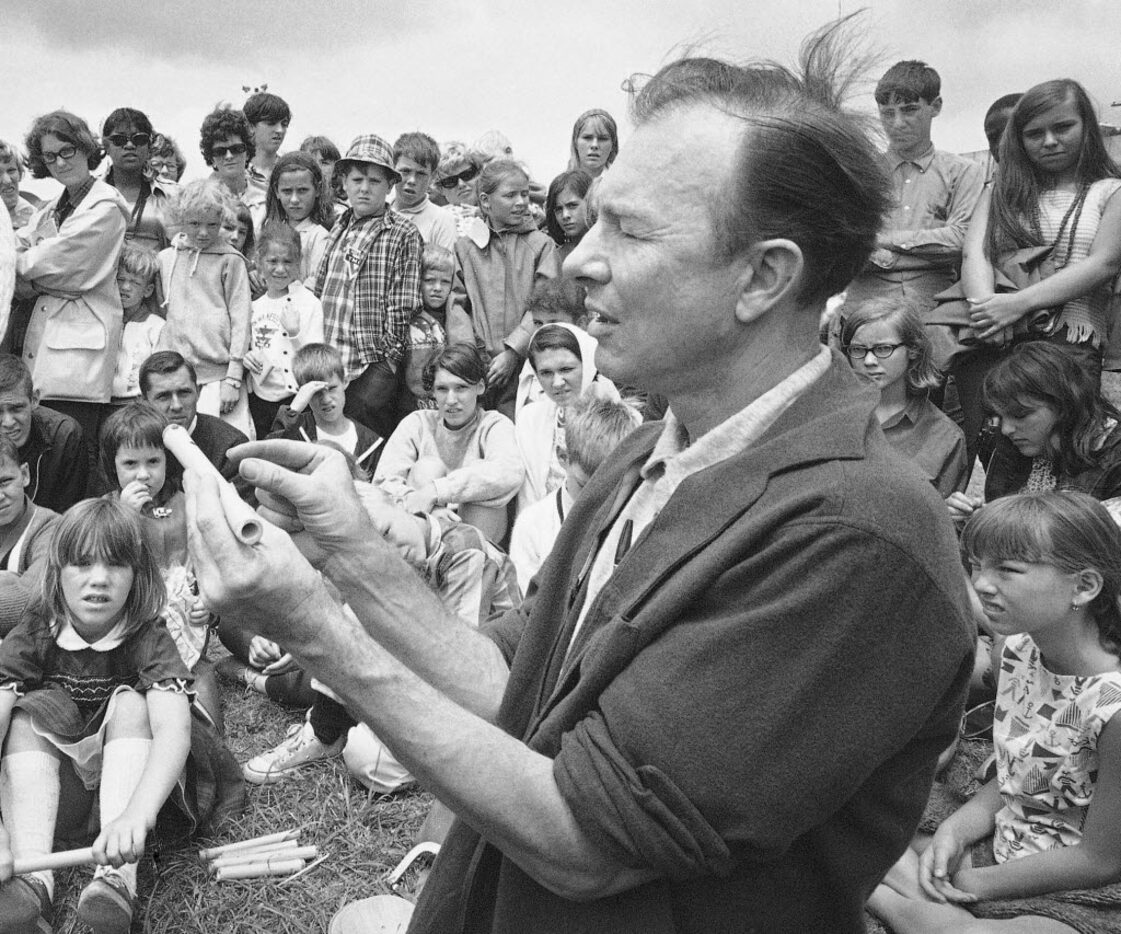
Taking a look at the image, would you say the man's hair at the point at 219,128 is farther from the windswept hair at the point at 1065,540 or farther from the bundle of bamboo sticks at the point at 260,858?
the windswept hair at the point at 1065,540

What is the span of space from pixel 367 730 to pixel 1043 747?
2112 mm

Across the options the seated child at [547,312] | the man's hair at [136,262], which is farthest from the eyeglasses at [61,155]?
the seated child at [547,312]

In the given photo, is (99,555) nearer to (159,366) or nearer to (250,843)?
(250,843)

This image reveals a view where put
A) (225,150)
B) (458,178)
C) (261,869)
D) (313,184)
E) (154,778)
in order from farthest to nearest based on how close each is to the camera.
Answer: (458,178)
(225,150)
(313,184)
(261,869)
(154,778)

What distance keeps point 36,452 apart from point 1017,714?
4.33 metres

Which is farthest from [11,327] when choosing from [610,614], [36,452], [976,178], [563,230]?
[610,614]

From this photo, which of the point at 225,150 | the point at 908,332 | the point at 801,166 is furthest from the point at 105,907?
the point at 225,150

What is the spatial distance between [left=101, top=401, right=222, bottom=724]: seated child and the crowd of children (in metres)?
0.02

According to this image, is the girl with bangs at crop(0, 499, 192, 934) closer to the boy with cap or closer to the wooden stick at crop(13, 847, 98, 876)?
the wooden stick at crop(13, 847, 98, 876)

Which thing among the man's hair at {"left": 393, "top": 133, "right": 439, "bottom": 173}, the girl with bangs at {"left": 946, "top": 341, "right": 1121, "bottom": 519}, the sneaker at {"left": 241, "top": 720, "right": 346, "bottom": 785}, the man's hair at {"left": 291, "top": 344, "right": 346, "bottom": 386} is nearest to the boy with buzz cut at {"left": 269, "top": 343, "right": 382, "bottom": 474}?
the man's hair at {"left": 291, "top": 344, "right": 346, "bottom": 386}

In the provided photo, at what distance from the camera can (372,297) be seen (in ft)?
20.1

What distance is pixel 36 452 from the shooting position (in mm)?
5211

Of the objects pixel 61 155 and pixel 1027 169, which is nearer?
pixel 1027 169

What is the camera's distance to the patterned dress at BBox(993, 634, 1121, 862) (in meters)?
2.96
